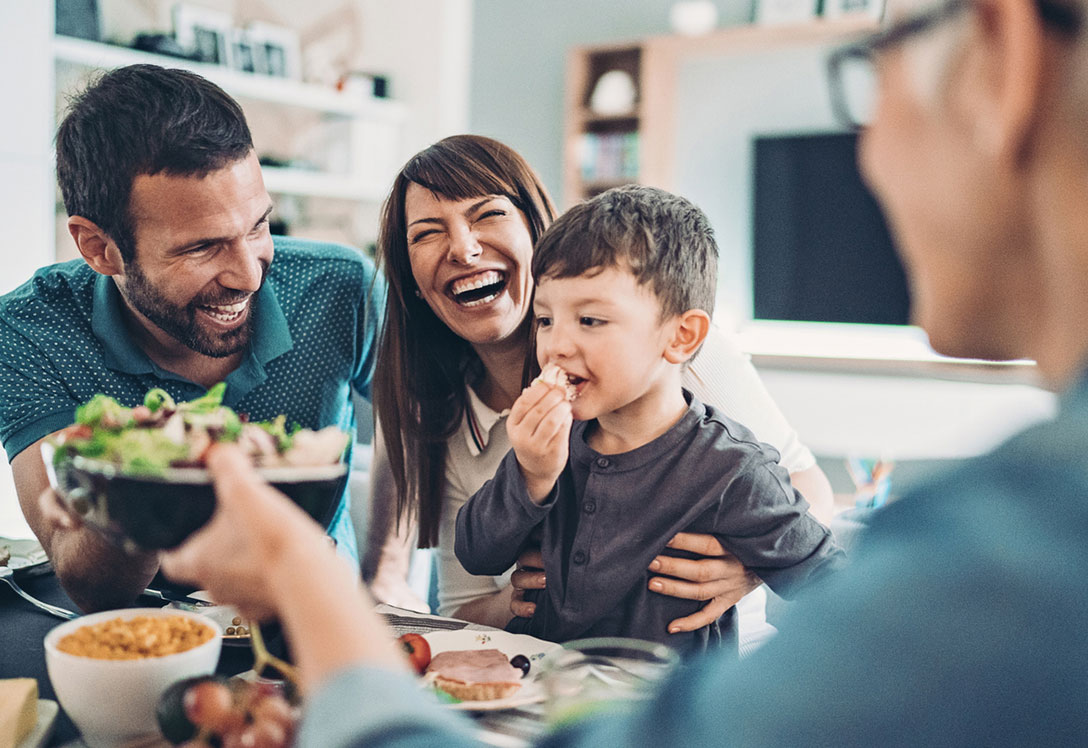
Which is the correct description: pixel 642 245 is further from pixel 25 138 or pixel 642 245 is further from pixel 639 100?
pixel 639 100

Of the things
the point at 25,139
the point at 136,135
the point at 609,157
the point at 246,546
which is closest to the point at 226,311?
the point at 136,135

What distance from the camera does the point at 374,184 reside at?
515 centimetres

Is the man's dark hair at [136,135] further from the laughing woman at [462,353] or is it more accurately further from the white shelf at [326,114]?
the white shelf at [326,114]

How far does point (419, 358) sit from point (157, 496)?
0.99 metres

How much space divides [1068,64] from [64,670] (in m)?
0.97

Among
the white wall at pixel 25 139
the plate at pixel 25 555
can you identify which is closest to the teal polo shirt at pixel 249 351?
the plate at pixel 25 555

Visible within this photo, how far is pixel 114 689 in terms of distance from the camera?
873mm

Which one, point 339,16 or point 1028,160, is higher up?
point 339,16

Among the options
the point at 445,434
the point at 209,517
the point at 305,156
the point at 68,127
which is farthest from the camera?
the point at 305,156

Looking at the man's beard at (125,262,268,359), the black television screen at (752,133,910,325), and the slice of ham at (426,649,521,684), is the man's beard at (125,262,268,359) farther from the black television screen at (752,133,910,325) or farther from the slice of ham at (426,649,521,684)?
the black television screen at (752,133,910,325)

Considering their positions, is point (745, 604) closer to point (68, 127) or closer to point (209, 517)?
point (209, 517)

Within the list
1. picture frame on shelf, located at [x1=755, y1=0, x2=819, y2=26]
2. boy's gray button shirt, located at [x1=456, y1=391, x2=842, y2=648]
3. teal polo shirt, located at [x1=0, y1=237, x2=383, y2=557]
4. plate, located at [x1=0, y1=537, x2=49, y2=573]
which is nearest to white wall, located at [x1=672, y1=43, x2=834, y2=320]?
picture frame on shelf, located at [x1=755, y1=0, x2=819, y2=26]

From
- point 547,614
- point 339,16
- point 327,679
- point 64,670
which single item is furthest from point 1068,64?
point 339,16

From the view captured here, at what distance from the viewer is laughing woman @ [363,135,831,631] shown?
165 centimetres
